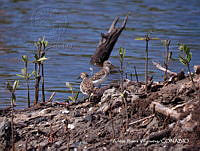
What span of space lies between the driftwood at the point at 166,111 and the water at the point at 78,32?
4.30 metres

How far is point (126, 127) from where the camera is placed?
6.60 m

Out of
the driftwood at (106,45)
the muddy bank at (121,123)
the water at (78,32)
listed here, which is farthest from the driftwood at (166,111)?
the driftwood at (106,45)

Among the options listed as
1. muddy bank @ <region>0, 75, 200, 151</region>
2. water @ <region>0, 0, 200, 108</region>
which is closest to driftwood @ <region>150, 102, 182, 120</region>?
muddy bank @ <region>0, 75, 200, 151</region>

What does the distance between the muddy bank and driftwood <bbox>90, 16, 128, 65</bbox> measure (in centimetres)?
669

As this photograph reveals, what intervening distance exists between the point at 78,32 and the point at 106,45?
4.10 metres

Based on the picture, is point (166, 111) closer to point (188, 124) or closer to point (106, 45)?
point (188, 124)

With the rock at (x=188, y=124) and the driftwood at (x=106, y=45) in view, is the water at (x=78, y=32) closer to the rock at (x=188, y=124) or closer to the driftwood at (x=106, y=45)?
the driftwood at (x=106, y=45)

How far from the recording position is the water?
43.6ft

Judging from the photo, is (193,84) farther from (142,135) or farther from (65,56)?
(65,56)

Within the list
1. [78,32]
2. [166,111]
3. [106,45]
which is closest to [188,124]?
[166,111]

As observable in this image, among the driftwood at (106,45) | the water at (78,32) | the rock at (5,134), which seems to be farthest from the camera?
the driftwood at (106,45)

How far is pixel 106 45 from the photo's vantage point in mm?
14648

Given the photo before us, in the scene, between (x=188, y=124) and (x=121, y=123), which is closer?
(x=188, y=124)

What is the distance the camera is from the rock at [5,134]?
272 inches
